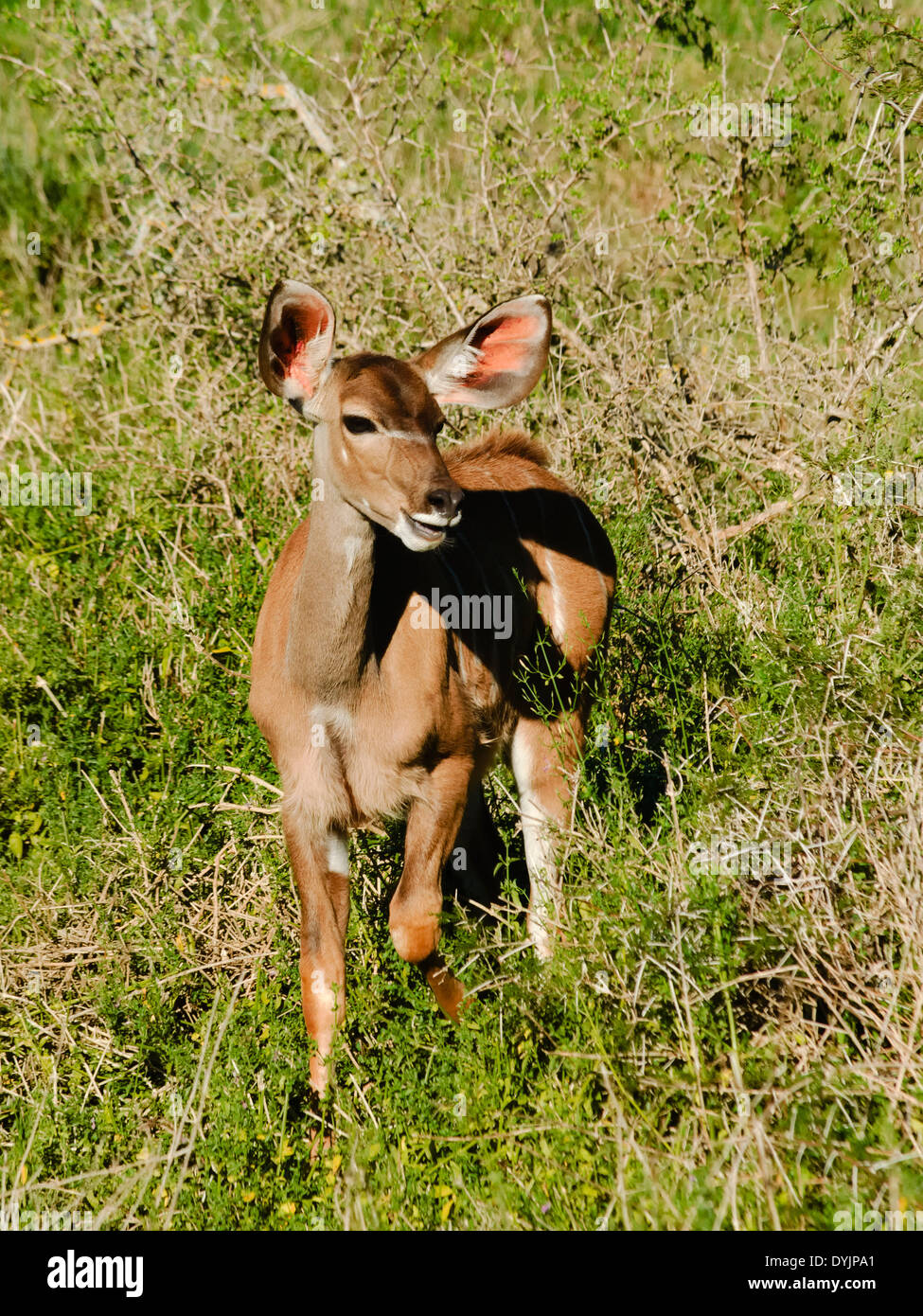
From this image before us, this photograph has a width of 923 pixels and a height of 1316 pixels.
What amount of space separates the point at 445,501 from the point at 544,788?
1.59 meters

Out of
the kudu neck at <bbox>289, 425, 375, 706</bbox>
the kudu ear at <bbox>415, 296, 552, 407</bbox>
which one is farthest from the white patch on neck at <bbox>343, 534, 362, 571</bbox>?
the kudu ear at <bbox>415, 296, 552, 407</bbox>

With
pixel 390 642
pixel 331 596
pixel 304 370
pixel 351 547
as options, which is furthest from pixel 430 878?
pixel 304 370

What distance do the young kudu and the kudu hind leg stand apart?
0.05 feet

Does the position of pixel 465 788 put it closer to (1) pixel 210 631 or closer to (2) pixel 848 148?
(1) pixel 210 631

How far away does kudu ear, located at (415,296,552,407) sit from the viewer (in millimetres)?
4449

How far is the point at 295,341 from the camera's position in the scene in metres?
4.25

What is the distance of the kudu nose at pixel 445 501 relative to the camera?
12.4ft

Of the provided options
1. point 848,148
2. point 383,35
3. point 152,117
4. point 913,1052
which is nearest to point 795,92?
point 848,148

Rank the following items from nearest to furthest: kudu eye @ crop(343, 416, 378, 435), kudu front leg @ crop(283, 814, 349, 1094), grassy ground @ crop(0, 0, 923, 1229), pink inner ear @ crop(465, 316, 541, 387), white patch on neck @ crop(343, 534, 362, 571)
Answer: grassy ground @ crop(0, 0, 923, 1229) < kudu eye @ crop(343, 416, 378, 435) < white patch on neck @ crop(343, 534, 362, 571) < kudu front leg @ crop(283, 814, 349, 1094) < pink inner ear @ crop(465, 316, 541, 387)

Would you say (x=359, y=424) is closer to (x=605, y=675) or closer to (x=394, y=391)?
(x=394, y=391)

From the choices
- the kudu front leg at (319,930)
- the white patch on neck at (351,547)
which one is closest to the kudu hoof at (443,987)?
the kudu front leg at (319,930)

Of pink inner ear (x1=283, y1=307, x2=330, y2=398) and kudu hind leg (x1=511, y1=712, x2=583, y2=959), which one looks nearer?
pink inner ear (x1=283, y1=307, x2=330, y2=398)

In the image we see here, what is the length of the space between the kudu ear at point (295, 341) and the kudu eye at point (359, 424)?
0.28 meters

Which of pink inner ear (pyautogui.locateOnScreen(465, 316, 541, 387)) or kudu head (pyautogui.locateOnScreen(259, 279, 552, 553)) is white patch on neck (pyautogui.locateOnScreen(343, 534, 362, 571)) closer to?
kudu head (pyautogui.locateOnScreen(259, 279, 552, 553))
